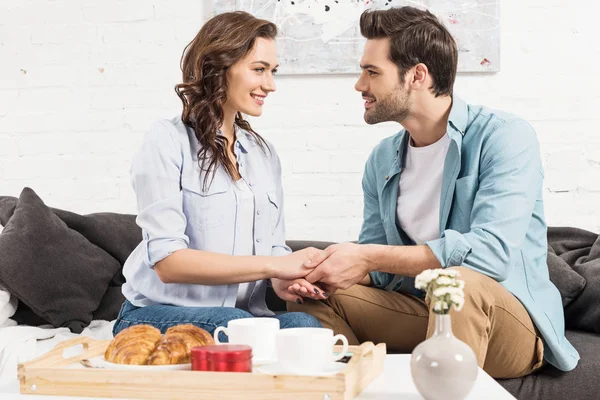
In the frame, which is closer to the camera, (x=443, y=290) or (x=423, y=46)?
(x=443, y=290)

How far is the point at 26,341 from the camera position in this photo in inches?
88.8

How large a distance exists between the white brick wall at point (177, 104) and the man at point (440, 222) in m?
0.67

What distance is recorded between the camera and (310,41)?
3109mm

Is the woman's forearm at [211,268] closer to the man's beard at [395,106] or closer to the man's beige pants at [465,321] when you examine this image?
the man's beige pants at [465,321]

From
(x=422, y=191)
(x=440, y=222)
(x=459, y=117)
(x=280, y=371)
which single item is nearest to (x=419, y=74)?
(x=459, y=117)

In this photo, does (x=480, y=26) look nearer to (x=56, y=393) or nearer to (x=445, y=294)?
(x=445, y=294)

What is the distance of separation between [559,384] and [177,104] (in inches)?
74.9

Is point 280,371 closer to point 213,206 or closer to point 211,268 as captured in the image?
point 211,268

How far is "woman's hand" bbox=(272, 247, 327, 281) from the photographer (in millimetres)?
2068

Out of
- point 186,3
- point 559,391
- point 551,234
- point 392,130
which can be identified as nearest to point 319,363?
point 559,391

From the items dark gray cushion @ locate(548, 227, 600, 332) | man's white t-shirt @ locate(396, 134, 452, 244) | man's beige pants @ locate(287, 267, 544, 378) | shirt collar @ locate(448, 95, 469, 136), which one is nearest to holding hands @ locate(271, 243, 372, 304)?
man's beige pants @ locate(287, 267, 544, 378)

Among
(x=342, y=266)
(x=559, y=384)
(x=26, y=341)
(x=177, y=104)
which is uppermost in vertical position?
(x=177, y=104)

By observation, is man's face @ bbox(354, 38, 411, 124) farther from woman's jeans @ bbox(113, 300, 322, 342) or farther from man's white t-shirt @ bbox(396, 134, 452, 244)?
woman's jeans @ bbox(113, 300, 322, 342)

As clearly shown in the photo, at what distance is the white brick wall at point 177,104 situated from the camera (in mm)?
3076
